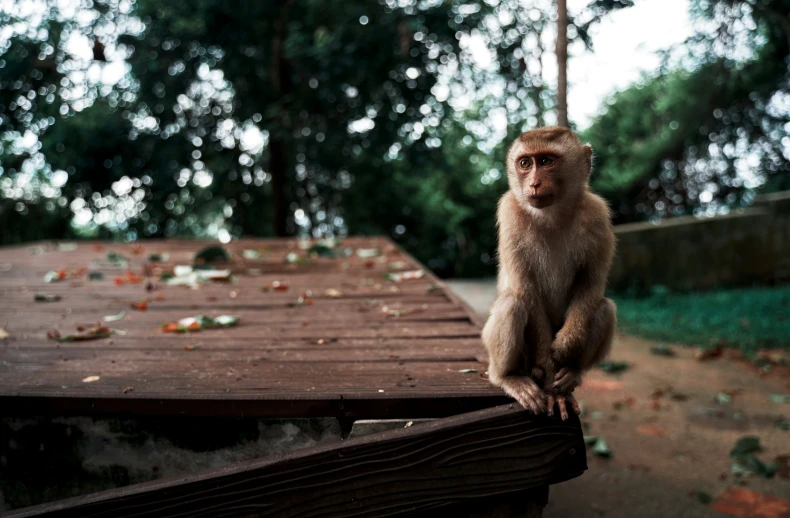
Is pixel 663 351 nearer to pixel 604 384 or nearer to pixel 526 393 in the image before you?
pixel 604 384

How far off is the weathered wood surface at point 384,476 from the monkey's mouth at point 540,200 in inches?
28.2

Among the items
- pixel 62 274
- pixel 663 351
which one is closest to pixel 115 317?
pixel 62 274

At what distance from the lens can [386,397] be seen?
2273 millimetres

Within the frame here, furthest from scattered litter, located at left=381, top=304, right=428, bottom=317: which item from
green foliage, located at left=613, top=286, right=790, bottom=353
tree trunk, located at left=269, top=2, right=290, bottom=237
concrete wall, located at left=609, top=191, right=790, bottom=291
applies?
concrete wall, located at left=609, top=191, right=790, bottom=291

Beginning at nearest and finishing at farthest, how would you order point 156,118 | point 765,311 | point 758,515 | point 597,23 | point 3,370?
point 3,370
point 758,515
point 597,23
point 765,311
point 156,118

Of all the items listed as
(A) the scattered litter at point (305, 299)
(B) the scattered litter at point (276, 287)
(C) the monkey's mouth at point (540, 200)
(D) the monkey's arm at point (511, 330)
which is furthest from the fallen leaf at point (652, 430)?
(C) the monkey's mouth at point (540, 200)

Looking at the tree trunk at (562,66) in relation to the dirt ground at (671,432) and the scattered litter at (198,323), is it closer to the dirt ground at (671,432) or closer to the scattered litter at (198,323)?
the scattered litter at (198,323)

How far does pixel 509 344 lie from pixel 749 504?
8.59 feet

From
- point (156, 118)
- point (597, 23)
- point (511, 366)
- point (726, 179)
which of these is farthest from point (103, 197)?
point (726, 179)

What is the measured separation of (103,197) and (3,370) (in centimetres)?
847

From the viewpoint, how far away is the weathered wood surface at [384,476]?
2.09 meters

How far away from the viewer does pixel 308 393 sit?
2.32 meters

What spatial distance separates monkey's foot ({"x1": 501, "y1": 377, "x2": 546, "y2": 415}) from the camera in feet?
7.15

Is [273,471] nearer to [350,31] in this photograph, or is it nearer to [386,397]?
[386,397]
